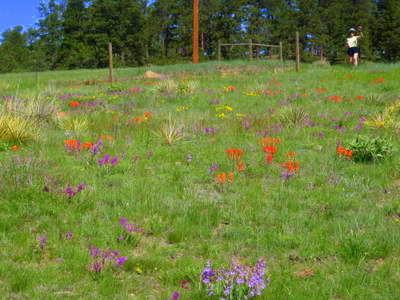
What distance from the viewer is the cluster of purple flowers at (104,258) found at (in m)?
3.96

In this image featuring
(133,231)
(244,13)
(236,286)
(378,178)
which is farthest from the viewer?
(244,13)

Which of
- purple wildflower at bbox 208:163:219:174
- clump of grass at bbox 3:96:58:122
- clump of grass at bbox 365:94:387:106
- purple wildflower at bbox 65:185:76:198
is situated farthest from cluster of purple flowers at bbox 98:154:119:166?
clump of grass at bbox 365:94:387:106

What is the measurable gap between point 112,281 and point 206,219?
1730 mm

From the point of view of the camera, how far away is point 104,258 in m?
4.11

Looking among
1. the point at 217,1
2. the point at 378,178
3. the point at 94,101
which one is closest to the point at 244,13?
the point at 217,1

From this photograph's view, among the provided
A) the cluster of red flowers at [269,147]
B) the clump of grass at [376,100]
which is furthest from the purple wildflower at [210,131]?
the clump of grass at [376,100]

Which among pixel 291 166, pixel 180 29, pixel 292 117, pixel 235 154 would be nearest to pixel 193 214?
pixel 291 166

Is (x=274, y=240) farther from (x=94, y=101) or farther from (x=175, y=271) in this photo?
(x=94, y=101)

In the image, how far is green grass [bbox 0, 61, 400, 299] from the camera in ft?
12.7

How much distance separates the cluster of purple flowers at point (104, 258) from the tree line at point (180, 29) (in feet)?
232

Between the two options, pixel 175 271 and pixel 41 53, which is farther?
pixel 41 53

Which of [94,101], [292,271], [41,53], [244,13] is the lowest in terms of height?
[292,271]

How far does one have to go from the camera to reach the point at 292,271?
409cm

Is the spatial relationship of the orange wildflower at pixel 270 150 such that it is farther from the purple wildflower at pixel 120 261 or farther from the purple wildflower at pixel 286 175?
the purple wildflower at pixel 120 261
